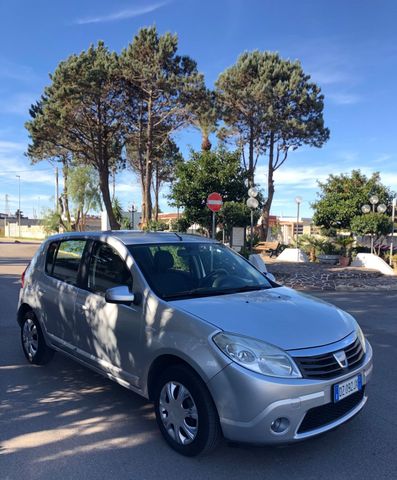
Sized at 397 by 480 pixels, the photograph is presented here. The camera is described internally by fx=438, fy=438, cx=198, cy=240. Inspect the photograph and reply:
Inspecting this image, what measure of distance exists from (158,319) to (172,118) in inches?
921

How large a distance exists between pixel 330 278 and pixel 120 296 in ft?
40.7

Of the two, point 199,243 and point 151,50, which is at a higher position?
point 151,50

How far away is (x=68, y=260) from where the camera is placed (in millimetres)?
4871

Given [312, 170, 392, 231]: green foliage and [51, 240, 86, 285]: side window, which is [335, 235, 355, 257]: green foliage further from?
[51, 240, 86, 285]: side window

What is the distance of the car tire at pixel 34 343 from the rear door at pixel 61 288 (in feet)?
1.09

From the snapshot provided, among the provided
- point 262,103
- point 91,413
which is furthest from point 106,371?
point 262,103

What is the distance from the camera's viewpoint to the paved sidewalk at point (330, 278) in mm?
13367

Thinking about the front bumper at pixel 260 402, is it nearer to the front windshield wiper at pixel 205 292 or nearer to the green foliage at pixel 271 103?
the front windshield wiper at pixel 205 292

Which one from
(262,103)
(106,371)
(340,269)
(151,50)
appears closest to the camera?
(106,371)

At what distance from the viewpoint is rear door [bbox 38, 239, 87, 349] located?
4.55 meters

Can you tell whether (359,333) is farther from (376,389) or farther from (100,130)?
(100,130)

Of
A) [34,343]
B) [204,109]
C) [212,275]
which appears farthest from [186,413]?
[204,109]

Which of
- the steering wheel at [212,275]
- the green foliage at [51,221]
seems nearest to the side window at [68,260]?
the steering wheel at [212,275]

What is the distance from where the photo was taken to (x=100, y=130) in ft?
87.9
